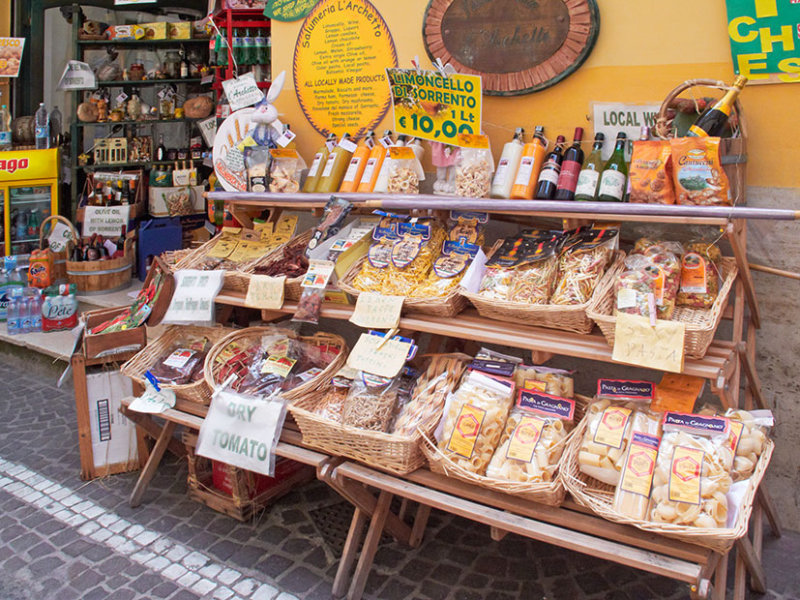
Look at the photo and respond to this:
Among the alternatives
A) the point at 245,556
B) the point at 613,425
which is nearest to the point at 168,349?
the point at 245,556

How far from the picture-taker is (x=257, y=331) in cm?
355

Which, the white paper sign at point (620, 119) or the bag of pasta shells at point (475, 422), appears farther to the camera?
the white paper sign at point (620, 119)

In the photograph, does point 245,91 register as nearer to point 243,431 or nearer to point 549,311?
point 243,431

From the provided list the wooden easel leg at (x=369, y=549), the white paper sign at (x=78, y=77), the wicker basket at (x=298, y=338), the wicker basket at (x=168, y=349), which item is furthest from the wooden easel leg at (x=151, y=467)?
the white paper sign at (x=78, y=77)

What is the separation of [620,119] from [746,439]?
1459 millimetres

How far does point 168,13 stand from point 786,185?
24.7 feet

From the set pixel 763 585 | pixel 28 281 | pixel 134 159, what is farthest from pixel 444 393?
pixel 134 159

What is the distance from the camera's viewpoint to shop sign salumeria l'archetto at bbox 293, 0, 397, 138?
11.6 feet

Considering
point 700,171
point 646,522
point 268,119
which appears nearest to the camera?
point 646,522

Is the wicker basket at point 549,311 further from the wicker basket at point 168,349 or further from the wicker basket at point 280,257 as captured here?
the wicker basket at point 168,349

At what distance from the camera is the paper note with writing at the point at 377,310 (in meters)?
2.77

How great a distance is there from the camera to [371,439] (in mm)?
2596

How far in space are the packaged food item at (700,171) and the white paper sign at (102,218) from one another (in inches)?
215

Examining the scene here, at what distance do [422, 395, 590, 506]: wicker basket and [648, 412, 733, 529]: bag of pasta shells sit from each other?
316 mm
